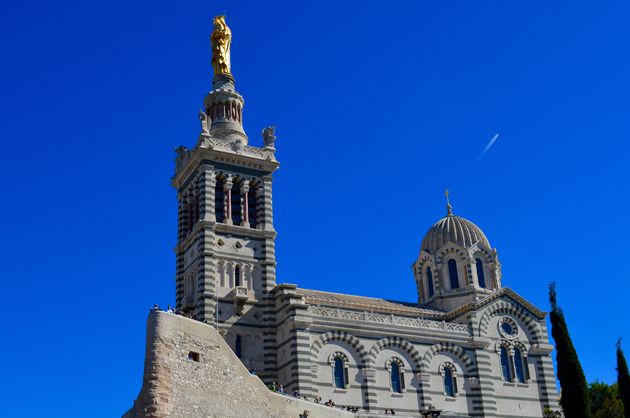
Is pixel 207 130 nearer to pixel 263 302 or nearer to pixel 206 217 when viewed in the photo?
pixel 206 217

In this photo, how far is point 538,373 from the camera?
5344 centimetres

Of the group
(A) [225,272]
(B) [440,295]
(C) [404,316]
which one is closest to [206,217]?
(A) [225,272]

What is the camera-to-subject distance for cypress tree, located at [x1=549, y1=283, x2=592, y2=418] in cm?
4103

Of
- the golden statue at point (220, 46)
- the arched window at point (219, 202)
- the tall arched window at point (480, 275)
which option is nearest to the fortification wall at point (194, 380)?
the arched window at point (219, 202)

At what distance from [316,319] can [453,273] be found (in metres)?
14.5

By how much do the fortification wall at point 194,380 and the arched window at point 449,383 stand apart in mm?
16893

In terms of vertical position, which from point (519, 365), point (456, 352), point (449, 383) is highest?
point (456, 352)

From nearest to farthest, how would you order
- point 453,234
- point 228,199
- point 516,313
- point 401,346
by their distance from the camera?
point 401,346
point 228,199
point 516,313
point 453,234

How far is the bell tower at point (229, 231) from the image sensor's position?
1884 inches

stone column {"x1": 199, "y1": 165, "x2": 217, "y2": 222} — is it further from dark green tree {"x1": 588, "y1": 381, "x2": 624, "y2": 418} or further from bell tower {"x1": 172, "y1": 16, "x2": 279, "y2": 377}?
dark green tree {"x1": 588, "y1": 381, "x2": 624, "y2": 418}

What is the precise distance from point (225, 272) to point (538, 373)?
20797mm

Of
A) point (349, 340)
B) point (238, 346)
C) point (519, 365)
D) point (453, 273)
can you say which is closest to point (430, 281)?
point (453, 273)

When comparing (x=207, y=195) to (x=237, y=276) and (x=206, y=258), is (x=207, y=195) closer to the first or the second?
(x=206, y=258)

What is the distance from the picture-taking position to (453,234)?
5934 cm
